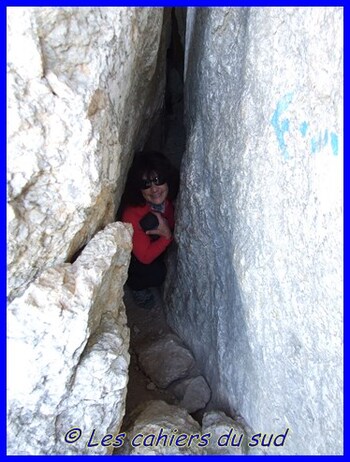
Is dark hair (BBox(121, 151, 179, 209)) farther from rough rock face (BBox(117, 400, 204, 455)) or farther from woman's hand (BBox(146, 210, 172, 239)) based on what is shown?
rough rock face (BBox(117, 400, 204, 455))

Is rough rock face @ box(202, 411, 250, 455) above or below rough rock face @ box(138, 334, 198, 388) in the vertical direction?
below

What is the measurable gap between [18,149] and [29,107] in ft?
0.41

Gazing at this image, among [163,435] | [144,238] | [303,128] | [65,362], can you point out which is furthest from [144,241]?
[303,128]

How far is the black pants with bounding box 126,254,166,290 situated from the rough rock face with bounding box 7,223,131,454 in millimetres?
1210

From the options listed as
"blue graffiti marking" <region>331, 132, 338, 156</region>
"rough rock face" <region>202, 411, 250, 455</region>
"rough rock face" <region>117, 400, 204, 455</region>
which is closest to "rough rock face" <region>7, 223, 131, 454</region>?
"rough rock face" <region>117, 400, 204, 455</region>

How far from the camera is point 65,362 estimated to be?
4.91 feet

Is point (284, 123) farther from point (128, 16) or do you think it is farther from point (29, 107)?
point (29, 107)

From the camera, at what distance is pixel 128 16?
1.57m

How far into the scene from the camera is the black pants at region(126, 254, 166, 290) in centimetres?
293

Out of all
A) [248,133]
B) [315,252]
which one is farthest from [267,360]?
[248,133]

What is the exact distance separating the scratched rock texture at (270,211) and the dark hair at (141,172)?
18 cm

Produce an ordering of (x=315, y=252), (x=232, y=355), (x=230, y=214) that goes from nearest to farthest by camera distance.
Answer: (x=315, y=252)
(x=230, y=214)
(x=232, y=355)

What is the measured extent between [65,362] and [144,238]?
1218mm

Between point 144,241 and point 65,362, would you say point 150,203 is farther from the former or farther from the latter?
point 65,362
